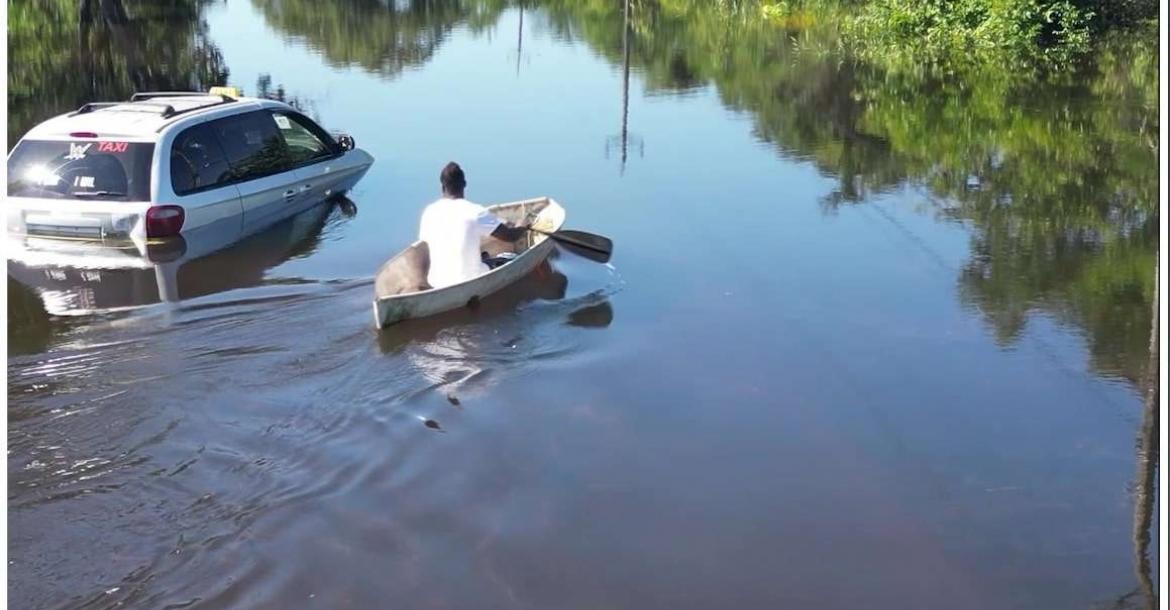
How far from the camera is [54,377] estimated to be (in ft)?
32.6

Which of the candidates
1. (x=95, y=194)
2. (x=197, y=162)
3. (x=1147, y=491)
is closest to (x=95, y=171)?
(x=95, y=194)

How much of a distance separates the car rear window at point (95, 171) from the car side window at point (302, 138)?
2240 millimetres

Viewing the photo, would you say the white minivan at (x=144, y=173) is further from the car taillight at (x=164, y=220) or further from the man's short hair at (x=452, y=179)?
the man's short hair at (x=452, y=179)

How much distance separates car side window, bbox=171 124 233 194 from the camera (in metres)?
12.9

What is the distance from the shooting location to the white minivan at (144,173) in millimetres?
12586

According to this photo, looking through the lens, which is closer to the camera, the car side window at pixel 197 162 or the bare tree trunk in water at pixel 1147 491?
the bare tree trunk in water at pixel 1147 491

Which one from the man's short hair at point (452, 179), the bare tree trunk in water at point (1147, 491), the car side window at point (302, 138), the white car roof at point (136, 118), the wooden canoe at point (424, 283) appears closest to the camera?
the bare tree trunk in water at point (1147, 491)

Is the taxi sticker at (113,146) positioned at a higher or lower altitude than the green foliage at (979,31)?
lower

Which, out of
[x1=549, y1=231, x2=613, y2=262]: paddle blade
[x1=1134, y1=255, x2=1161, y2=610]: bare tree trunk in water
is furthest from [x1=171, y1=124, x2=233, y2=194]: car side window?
[x1=1134, y1=255, x2=1161, y2=610]: bare tree trunk in water

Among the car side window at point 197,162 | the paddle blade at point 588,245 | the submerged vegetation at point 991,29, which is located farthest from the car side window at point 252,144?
the submerged vegetation at point 991,29

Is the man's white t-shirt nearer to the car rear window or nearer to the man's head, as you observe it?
the man's head

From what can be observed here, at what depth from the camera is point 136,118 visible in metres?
13.1

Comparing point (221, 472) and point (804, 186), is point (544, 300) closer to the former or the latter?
point (221, 472)

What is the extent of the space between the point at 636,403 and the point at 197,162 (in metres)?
5.53
